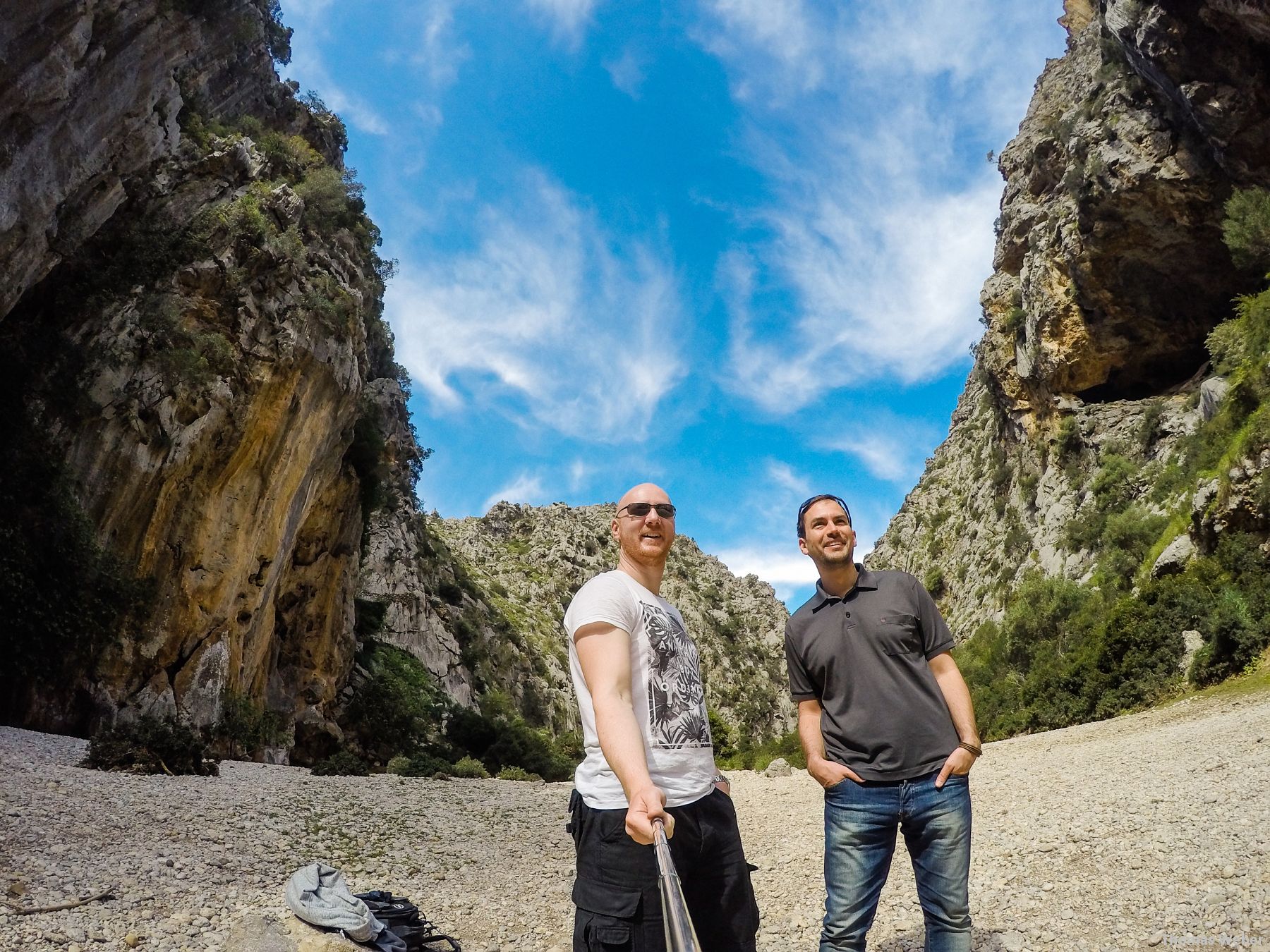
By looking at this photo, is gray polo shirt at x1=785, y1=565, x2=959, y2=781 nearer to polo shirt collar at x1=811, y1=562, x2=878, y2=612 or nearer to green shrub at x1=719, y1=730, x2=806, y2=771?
polo shirt collar at x1=811, y1=562, x2=878, y2=612

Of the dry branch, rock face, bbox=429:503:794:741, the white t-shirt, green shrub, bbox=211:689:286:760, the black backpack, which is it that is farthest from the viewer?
rock face, bbox=429:503:794:741

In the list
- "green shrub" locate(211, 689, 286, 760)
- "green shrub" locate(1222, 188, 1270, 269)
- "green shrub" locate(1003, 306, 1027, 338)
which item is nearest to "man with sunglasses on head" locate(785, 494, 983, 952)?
"green shrub" locate(211, 689, 286, 760)

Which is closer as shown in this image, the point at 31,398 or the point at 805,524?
the point at 805,524

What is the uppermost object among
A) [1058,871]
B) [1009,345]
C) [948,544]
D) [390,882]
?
[1009,345]

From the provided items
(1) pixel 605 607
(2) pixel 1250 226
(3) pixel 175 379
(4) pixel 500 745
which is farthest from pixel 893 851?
(2) pixel 1250 226

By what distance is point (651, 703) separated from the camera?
2.42 m

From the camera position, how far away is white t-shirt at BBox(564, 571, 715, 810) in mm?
2332

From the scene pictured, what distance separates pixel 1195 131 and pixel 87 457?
3272 centimetres

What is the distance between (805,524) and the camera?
340 cm

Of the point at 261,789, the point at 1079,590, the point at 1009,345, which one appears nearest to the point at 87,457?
the point at 261,789

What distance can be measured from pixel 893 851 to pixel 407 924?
3608 millimetres

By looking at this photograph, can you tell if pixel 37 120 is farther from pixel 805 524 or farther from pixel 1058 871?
pixel 1058 871

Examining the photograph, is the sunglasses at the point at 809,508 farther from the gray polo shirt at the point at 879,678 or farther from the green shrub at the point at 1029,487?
the green shrub at the point at 1029,487

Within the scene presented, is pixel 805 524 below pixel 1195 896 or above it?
above
